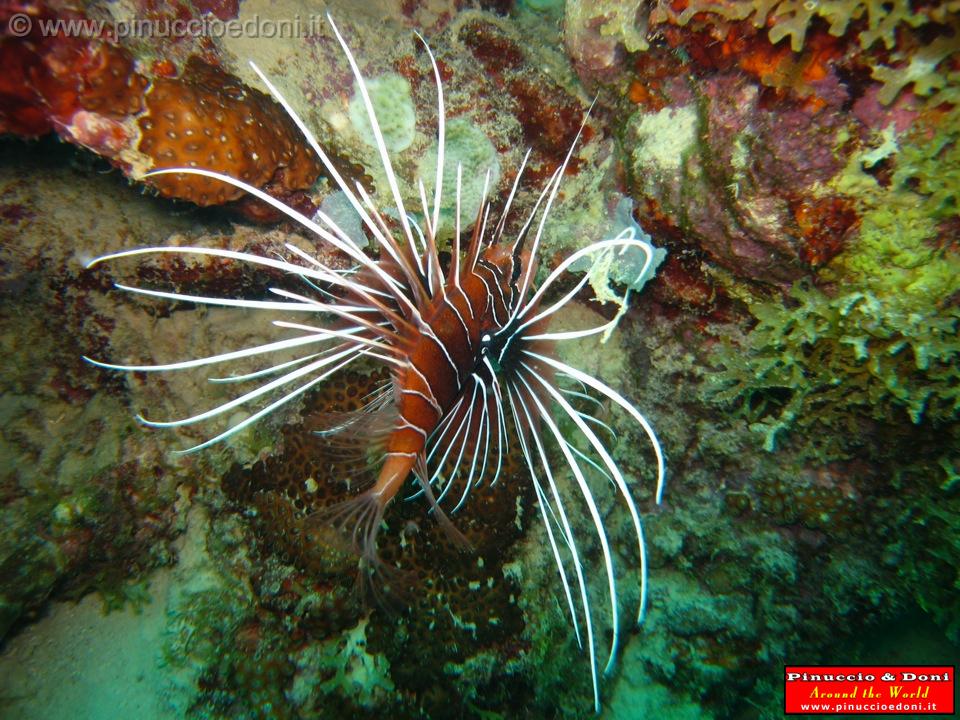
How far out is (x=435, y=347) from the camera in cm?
234

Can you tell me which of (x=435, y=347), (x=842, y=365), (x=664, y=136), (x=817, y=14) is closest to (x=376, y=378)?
(x=435, y=347)

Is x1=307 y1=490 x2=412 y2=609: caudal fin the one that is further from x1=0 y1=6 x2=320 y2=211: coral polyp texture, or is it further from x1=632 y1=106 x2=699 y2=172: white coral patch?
x1=632 y1=106 x2=699 y2=172: white coral patch

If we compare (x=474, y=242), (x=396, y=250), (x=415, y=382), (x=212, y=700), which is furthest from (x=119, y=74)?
(x=212, y=700)

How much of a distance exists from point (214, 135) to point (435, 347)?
1812 millimetres

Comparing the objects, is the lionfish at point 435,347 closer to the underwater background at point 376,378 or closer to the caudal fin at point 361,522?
the caudal fin at point 361,522

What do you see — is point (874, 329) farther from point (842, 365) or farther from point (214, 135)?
point (214, 135)

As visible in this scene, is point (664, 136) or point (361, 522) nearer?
point (361, 522)

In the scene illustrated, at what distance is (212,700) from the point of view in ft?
10.4

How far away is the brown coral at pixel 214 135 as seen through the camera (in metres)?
2.66

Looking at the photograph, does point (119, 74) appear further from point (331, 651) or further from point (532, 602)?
point (532, 602)

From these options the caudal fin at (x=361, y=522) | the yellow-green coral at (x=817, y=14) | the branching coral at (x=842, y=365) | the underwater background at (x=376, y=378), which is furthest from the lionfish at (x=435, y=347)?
the yellow-green coral at (x=817, y=14)

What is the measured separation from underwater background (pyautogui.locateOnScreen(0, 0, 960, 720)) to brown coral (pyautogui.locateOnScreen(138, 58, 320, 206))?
18 millimetres

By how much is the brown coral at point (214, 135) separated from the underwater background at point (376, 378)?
2cm

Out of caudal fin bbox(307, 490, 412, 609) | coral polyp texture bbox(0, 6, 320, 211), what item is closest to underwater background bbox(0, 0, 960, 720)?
coral polyp texture bbox(0, 6, 320, 211)
